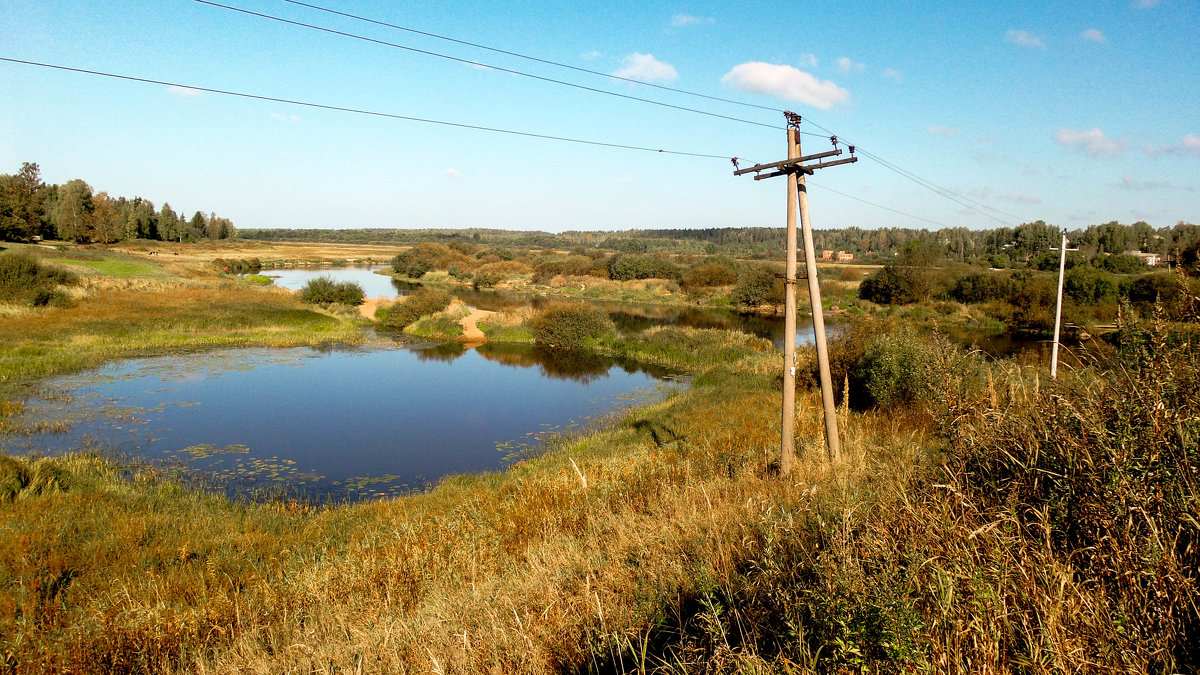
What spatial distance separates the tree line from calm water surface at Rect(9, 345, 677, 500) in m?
46.2

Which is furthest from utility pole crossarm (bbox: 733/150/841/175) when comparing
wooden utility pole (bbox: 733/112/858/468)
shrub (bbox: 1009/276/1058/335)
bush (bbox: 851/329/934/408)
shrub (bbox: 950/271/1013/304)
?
shrub (bbox: 950/271/1013/304)

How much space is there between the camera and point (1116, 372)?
360 centimetres

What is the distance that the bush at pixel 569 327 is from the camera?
3102cm

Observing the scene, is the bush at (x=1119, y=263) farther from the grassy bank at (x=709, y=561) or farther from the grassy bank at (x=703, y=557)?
the grassy bank at (x=709, y=561)

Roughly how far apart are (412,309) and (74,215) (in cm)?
5638

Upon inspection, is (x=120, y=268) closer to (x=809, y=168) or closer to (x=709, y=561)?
(x=809, y=168)

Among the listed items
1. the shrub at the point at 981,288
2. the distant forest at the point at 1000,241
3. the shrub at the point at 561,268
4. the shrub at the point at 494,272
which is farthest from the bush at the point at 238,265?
the shrub at the point at 981,288

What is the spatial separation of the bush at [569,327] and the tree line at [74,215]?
165 ft

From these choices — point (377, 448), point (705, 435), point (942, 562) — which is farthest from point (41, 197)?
point (942, 562)

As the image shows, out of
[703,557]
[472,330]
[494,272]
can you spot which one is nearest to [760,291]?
[472,330]

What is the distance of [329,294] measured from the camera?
130ft

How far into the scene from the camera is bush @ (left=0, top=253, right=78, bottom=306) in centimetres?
2862

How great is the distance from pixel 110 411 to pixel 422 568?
15.0 meters

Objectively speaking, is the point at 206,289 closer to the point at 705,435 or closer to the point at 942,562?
the point at 705,435
